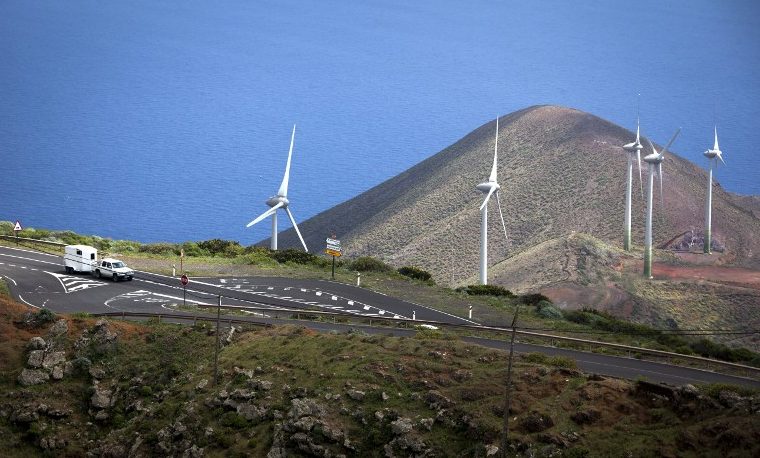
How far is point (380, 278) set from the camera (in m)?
83.4

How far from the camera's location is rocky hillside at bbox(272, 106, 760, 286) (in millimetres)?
126875

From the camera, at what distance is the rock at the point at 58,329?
191 ft

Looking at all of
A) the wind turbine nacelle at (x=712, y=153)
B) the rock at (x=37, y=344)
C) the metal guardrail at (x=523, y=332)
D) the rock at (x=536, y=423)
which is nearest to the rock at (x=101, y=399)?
the rock at (x=37, y=344)

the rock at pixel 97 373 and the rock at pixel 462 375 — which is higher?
the rock at pixel 462 375

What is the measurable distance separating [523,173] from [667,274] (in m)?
40.1

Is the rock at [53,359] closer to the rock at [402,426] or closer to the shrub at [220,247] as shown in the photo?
the rock at [402,426]

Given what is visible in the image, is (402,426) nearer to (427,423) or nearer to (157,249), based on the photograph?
(427,423)

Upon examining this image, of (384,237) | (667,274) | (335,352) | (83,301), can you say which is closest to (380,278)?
(83,301)

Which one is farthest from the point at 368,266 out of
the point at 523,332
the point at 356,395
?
the point at 356,395

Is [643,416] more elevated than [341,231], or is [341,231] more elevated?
[341,231]

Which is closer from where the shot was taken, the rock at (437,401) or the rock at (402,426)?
the rock at (402,426)

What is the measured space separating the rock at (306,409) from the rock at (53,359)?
13712mm

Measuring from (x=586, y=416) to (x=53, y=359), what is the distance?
87.7 ft

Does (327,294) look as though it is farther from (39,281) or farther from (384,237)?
(384,237)
